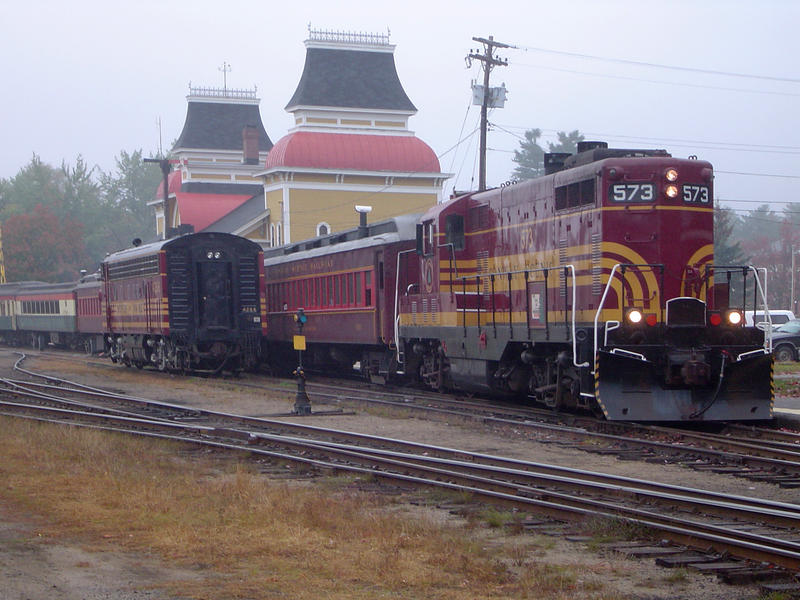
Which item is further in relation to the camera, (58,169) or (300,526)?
(58,169)

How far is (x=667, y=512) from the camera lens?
923cm

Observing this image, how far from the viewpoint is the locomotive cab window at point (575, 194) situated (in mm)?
15961

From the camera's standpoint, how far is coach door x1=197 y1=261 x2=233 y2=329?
2844 cm

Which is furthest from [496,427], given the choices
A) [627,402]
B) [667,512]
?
[667,512]

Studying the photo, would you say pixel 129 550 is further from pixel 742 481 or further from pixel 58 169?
pixel 58 169

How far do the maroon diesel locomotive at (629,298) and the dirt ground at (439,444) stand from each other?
1593mm

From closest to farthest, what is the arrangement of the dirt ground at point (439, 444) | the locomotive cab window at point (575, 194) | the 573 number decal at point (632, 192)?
the dirt ground at point (439, 444) < the 573 number decal at point (632, 192) < the locomotive cab window at point (575, 194)

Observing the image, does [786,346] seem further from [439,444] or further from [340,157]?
[340,157]

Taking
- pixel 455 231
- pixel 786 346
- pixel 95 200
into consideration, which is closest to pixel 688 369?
pixel 455 231

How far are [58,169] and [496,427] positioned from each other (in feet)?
478

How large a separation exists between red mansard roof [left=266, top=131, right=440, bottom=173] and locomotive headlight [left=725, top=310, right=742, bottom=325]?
42.3 metres

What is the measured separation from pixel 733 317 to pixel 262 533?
917cm

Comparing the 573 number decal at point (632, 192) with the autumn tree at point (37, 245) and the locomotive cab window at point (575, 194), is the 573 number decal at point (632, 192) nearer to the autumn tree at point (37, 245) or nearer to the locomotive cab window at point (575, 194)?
the locomotive cab window at point (575, 194)

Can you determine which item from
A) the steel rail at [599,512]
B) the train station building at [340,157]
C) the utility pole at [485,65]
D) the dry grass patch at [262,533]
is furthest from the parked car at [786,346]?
the train station building at [340,157]
